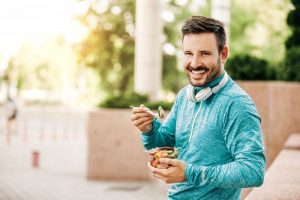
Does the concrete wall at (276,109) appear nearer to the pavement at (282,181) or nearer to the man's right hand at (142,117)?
the pavement at (282,181)

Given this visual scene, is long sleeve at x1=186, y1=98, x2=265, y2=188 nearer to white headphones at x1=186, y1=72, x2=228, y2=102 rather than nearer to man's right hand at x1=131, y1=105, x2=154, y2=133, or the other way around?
white headphones at x1=186, y1=72, x2=228, y2=102

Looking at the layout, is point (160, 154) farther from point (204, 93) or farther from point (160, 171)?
point (204, 93)

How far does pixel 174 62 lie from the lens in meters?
28.7

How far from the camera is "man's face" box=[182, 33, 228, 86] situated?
261cm

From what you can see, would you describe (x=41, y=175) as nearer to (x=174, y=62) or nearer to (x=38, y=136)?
(x=38, y=136)

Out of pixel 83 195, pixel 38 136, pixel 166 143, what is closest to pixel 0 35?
pixel 38 136

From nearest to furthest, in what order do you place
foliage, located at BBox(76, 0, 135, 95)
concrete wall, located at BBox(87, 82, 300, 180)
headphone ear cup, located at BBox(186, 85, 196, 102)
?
1. headphone ear cup, located at BBox(186, 85, 196, 102)
2. concrete wall, located at BBox(87, 82, 300, 180)
3. foliage, located at BBox(76, 0, 135, 95)

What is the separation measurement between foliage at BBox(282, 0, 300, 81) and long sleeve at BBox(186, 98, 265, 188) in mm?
8012

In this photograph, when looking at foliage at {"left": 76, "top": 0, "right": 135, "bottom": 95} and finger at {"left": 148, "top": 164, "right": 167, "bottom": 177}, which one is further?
foliage at {"left": 76, "top": 0, "right": 135, "bottom": 95}

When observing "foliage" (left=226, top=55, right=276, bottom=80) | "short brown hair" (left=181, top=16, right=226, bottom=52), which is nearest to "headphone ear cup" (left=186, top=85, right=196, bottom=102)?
"short brown hair" (left=181, top=16, right=226, bottom=52)

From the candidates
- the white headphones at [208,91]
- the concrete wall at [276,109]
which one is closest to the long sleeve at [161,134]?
the white headphones at [208,91]

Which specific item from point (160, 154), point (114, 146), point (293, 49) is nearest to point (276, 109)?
point (293, 49)

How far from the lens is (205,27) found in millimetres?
2602

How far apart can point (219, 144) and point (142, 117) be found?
0.52 metres
